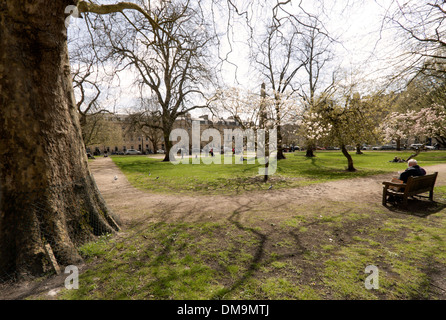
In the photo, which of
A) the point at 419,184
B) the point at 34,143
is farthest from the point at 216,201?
the point at 419,184

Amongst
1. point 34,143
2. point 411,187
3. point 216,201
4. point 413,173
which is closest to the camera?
point 34,143

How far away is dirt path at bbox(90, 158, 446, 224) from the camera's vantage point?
241 inches

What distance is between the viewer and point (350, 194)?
8.41m

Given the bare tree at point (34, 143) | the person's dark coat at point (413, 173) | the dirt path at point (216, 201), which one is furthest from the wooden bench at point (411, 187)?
the bare tree at point (34, 143)

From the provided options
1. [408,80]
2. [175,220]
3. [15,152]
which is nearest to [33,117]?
[15,152]

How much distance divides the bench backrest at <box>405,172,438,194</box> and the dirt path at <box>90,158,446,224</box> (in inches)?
43.7

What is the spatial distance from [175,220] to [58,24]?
15.8ft

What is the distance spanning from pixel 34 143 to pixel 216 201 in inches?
213

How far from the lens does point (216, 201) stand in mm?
7645

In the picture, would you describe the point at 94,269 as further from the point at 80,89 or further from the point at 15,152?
the point at 80,89

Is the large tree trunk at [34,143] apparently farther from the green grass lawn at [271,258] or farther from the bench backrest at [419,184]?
the bench backrest at [419,184]

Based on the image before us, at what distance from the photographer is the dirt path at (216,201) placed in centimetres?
613

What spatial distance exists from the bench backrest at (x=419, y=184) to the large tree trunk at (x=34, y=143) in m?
8.73

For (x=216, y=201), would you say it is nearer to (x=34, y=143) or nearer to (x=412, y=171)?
(x=34, y=143)
